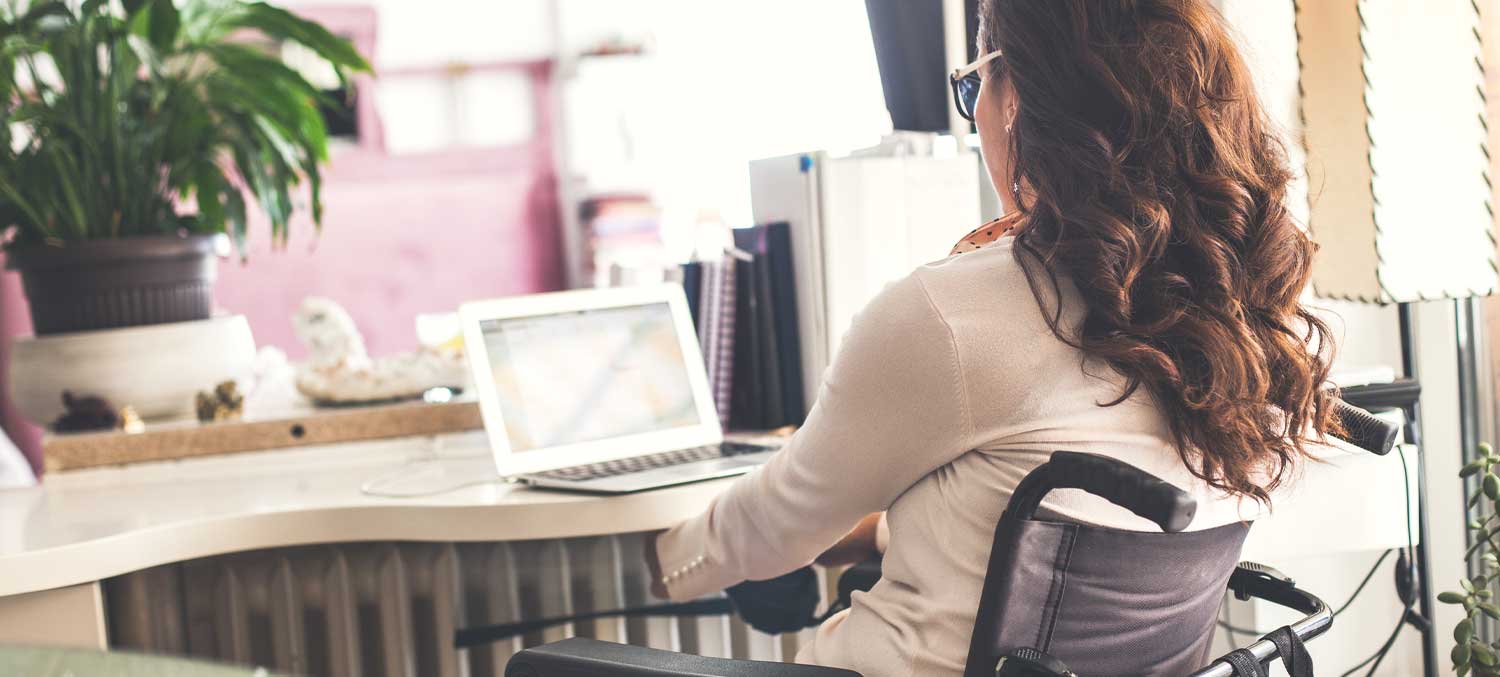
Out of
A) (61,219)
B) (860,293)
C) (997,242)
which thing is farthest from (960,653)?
(61,219)

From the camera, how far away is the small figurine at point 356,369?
1938 millimetres

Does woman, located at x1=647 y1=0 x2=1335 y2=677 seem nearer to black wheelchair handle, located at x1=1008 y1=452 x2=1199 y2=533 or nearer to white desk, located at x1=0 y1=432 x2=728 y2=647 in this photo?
black wheelchair handle, located at x1=1008 y1=452 x2=1199 y2=533

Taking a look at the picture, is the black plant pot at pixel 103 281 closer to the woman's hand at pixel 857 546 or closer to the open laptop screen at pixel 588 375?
the open laptop screen at pixel 588 375

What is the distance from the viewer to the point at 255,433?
1.85 meters

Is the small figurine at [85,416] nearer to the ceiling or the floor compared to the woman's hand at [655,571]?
nearer to the ceiling

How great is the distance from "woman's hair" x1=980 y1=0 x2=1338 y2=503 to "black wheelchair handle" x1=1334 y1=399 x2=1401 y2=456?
0.25 feet

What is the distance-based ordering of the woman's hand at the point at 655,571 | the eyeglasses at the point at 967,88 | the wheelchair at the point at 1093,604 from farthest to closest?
the woman's hand at the point at 655,571, the eyeglasses at the point at 967,88, the wheelchair at the point at 1093,604

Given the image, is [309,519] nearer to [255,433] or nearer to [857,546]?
[255,433]

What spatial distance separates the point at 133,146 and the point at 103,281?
0.23 metres

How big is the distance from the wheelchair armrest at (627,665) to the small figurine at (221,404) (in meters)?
1.04

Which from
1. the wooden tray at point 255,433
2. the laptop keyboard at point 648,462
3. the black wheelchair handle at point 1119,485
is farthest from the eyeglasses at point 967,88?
the wooden tray at point 255,433

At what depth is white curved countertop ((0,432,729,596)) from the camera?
4.54ft

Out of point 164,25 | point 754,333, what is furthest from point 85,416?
point 754,333

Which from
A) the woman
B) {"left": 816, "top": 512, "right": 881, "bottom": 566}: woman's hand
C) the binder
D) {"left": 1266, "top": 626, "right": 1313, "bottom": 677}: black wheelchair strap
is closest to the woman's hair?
the woman
